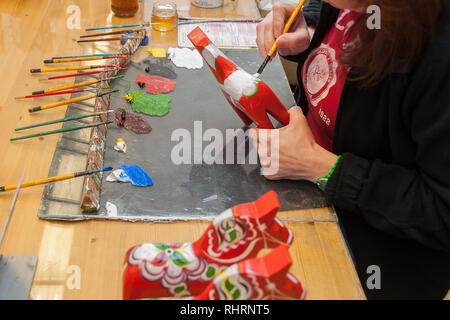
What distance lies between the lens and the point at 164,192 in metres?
0.84

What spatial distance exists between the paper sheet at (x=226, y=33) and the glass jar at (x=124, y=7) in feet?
0.61

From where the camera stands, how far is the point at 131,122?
1.00 meters

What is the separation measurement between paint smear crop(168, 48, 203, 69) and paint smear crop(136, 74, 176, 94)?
0.35 ft

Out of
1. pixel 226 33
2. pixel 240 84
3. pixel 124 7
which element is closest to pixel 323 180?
pixel 240 84

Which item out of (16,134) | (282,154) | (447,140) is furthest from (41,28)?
(447,140)

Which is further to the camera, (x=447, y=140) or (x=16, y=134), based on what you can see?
(x=16, y=134)

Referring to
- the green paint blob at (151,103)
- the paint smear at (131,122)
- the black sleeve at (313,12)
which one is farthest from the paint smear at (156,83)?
the black sleeve at (313,12)

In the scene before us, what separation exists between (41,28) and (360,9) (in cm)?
106

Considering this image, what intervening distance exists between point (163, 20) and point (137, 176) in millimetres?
751

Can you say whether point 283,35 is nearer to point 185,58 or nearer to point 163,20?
point 185,58

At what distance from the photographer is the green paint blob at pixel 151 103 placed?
104cm
